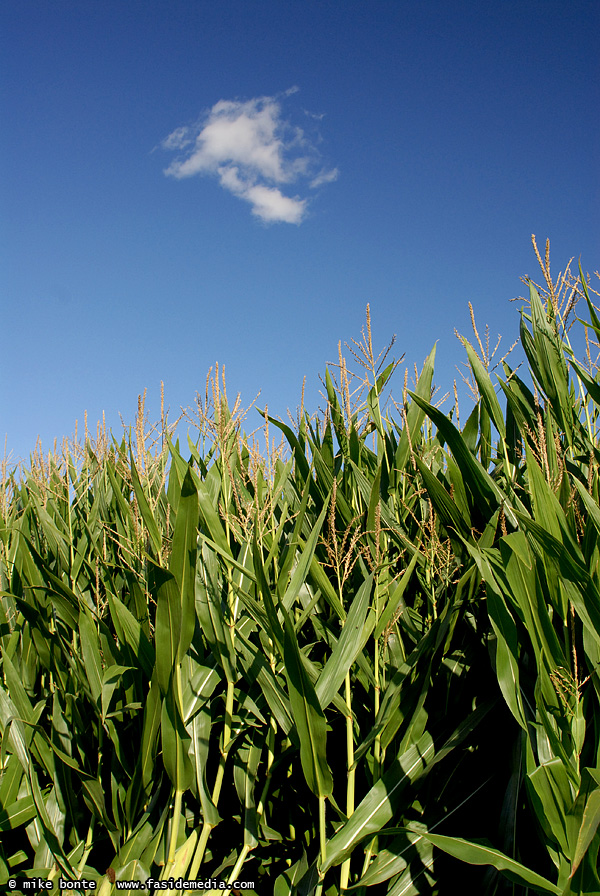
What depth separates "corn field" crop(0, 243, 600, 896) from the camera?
1183 mm

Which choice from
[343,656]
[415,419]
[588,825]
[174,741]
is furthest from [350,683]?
[415,419]

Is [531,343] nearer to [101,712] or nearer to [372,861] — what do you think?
[372,861]

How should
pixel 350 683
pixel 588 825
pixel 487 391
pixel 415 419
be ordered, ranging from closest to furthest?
pixel 588 825 < pixel 350 683 < pixel 487 391 < pixel 415 419

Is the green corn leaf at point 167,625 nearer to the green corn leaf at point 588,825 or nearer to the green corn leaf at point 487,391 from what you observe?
the green corn leaf at point 588,825

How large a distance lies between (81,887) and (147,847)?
0.67ft

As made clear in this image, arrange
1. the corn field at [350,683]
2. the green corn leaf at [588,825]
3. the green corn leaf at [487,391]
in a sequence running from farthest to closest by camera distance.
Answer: the green corn leaf at [487,391], the corn field at [350,683], the green corn leaf at [588,825]

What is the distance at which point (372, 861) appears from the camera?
1315 millimetres

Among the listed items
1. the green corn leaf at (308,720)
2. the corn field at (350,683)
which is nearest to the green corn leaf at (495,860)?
the corn field at (350,683)

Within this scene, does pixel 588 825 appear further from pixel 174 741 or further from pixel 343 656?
pixel 174 741

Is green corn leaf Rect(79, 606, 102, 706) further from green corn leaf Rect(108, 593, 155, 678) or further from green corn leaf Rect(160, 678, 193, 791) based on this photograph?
green corn leaf Rect(160, 678, 193, 791)

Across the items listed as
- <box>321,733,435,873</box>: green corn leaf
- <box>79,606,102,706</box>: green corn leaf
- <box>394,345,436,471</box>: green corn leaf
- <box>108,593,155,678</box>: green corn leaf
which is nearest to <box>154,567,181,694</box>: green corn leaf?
<box>108,593,155,678</box>: green corn leaf

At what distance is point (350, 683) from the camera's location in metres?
1.53

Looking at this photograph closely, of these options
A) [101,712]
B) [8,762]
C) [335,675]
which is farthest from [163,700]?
[8,762]

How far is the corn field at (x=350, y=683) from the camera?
1.18 m
